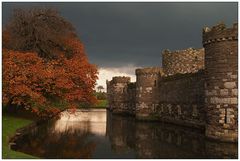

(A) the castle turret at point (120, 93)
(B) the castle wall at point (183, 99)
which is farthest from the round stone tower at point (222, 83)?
(A) the castle turret at point (120, 93)

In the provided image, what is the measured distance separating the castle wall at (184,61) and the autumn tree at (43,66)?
13.7 meters

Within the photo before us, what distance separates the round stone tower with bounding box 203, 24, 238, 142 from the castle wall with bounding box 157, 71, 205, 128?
644 centimetres

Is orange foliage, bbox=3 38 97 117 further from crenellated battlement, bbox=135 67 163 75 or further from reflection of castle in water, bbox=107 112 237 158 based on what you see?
crenellated battlement, bbox=135 67 163 75

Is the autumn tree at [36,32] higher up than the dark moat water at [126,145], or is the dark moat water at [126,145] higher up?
the autumn tree at [36,32]

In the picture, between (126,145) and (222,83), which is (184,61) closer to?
(222,83)

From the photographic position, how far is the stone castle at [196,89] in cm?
2186

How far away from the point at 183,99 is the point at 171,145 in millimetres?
12281

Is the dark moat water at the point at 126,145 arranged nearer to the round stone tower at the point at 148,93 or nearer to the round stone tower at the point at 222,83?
the round stone tower at the point at 222,83

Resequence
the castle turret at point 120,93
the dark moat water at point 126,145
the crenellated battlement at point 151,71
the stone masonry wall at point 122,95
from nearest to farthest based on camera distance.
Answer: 1. the dark moat water at point 126,145
2. the crenellated battlement at point 151,71
3. the stone masonry wall at point 122,95
4. the castle turret at point 120,93

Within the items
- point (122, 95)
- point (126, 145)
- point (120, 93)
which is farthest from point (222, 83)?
point (120, 93)

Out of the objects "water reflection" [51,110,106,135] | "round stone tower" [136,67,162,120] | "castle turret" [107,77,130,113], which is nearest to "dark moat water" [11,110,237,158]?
"water reflection" [51,110,106,135]

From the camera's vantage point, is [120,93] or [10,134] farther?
[120,93]

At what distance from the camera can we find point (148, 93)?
4150 cm

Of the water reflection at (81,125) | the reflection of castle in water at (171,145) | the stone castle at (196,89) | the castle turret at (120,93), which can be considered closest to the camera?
the reflection of castle in water at (171,145)
